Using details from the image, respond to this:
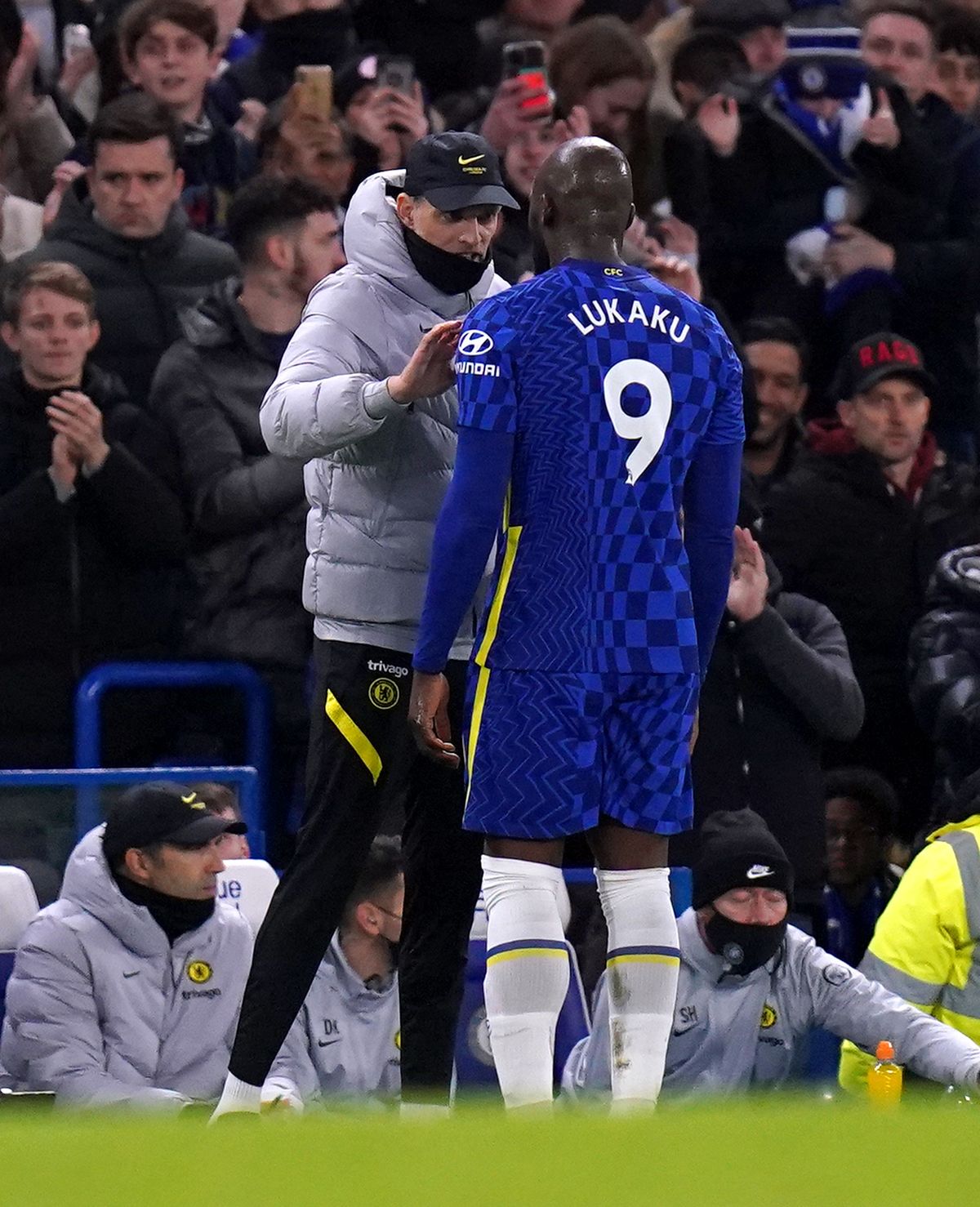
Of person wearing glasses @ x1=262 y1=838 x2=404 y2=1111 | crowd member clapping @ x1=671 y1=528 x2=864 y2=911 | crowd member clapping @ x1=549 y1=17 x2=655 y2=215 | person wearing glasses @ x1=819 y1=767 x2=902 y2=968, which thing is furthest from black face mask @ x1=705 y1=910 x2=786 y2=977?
crowd member clapping @ x1=549 y1=17 x2=655 y2=215

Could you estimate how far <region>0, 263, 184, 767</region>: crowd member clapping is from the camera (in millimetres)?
8117

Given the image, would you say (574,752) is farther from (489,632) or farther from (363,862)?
(363,862)

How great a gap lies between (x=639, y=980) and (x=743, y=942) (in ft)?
7.63

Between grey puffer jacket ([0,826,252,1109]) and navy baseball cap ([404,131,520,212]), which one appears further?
grey puffer jacket ([0,826,252,1109])

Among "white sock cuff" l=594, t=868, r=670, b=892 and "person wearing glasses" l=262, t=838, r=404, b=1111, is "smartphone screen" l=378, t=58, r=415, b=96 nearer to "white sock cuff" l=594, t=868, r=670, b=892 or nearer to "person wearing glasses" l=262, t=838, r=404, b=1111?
"person wearing glasses" l=262, t=838, r=404, b=1111

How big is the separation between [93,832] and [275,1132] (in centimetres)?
447

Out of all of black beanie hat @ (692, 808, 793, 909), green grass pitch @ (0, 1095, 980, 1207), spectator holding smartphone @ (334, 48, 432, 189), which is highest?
spectator holding smartphone @ (334, 48, 432, 189)

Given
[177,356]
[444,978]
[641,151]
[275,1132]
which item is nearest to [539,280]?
[444,978]

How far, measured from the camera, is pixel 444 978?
575 cm

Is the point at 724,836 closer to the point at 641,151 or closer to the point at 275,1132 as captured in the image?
the point at 641,151

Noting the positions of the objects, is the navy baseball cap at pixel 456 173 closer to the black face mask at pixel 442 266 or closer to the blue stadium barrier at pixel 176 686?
the black face mask at pixel 442 266

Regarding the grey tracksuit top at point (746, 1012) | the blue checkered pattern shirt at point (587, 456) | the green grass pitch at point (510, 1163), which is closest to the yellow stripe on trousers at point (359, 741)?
the blue checkered pattern shirt at point (587, 456)

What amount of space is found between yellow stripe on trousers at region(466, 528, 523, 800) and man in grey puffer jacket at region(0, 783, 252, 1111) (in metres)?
2.10

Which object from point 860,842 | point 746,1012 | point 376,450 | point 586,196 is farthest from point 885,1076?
point 586,196
